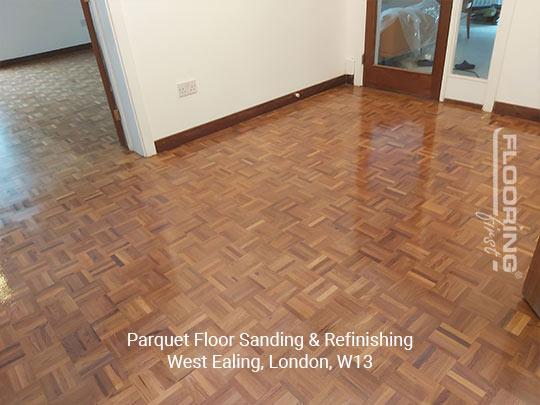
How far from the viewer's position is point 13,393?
4.86 feet

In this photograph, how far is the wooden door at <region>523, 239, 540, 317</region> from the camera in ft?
5.23

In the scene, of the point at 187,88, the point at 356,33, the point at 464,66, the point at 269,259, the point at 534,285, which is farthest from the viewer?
the point at 356,33

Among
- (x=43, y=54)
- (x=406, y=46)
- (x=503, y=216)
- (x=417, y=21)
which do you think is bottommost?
(x=503, y=216)

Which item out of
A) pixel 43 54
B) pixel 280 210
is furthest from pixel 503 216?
pixel 43 54

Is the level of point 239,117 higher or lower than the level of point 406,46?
lower

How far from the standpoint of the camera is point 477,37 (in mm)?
3473

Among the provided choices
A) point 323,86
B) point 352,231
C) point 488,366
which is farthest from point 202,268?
point 323,86

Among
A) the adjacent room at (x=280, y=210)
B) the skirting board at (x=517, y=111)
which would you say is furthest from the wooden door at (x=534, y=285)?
the skirting board at (x=517, y=111)

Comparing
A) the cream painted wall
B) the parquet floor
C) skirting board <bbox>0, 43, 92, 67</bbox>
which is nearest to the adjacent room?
the parquet floor

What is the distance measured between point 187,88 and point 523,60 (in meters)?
2.41

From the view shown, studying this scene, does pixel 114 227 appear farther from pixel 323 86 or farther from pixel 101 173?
pixel 323 86

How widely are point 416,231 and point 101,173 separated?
2016 millimetres

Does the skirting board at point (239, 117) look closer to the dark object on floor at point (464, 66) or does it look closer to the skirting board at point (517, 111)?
the dark object on floor at point (464, 66)

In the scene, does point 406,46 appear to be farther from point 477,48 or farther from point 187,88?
point 187,88
